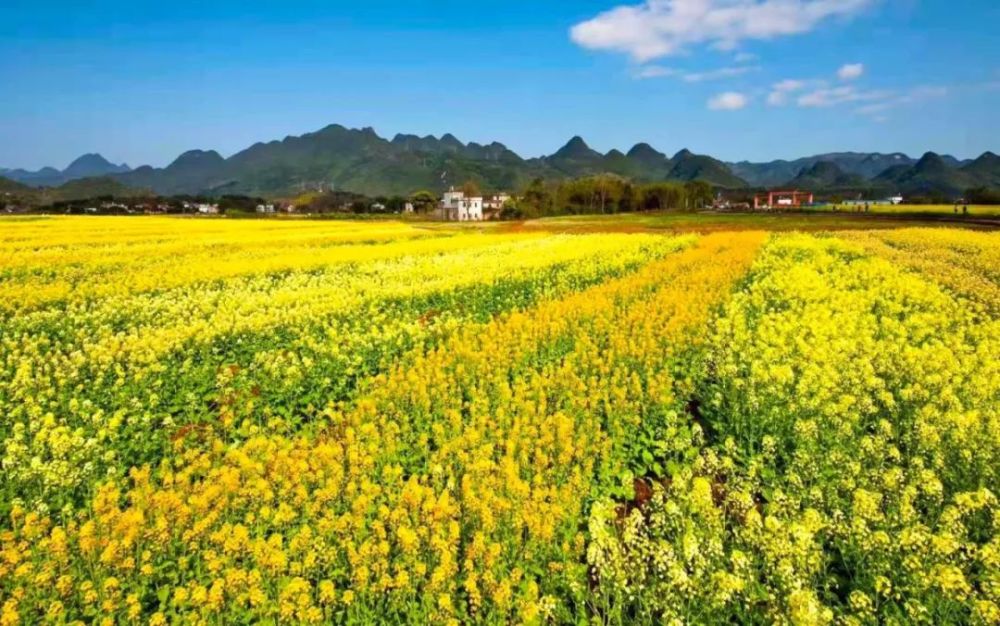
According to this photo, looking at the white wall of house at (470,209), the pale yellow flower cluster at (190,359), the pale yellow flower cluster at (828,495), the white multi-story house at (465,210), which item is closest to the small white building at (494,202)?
the white wall of house at (470,209)

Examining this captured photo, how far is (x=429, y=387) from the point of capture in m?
8.65

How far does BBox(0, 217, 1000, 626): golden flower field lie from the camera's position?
430cm

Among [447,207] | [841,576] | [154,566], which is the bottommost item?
[841,576]

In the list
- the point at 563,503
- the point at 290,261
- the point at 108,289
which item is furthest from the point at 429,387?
the point at 290,261

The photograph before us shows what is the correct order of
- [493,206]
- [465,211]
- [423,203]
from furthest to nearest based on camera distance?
1. [493,206]
2. [423,203]
3. [465,211]

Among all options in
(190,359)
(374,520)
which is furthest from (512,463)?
(190,359)

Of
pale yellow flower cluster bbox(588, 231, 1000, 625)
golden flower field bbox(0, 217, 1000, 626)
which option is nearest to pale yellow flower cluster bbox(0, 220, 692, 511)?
golden flower field bbox(0, 217, 1000, 626)

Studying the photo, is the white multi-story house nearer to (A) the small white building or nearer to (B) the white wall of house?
(B) the white wall of house

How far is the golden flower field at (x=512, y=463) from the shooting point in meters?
4.30

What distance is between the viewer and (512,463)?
568cm

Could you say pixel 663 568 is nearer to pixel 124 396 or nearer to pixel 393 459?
pixel 393 459

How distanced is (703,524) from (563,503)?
49.8 inches

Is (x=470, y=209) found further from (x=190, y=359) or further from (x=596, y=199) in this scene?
(x=190, y=359)

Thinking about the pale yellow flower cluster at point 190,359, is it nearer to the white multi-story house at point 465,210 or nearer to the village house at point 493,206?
the white multi-story house at point 465,210
